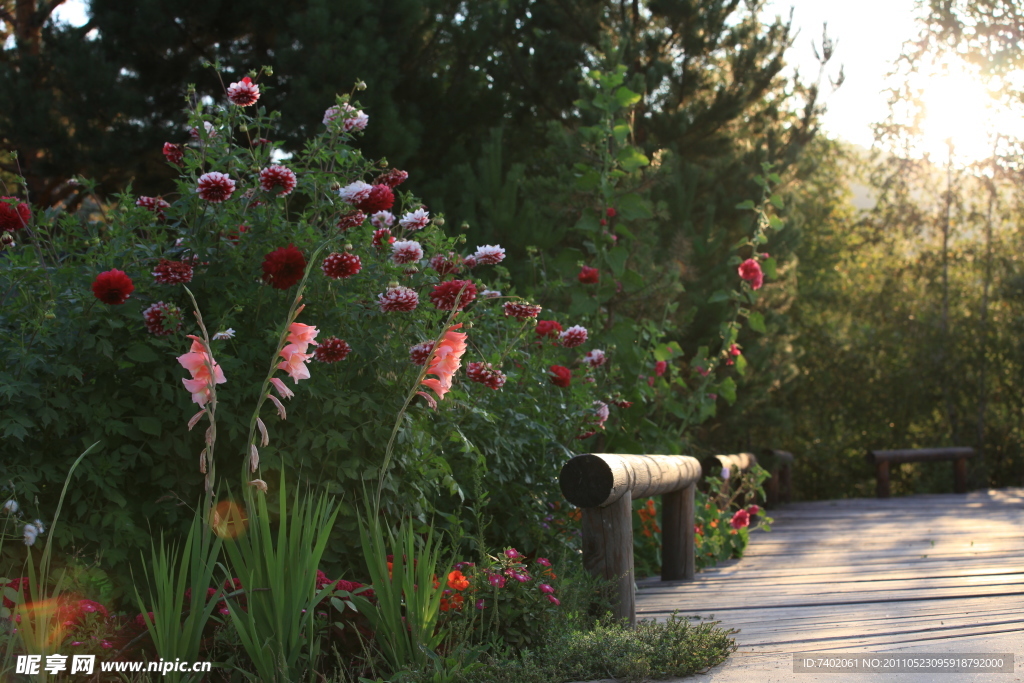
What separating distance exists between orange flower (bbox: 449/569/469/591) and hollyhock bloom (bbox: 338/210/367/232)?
133 cm

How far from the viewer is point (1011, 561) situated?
4758mm

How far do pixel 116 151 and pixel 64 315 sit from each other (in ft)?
13.6

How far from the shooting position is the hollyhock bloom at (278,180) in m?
3.09

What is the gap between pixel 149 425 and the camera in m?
2.80

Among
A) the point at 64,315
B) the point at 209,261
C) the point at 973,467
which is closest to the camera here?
the point at 64,315

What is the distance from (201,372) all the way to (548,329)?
6.81ft

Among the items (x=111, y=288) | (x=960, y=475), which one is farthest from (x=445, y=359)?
(x=960, y=475)

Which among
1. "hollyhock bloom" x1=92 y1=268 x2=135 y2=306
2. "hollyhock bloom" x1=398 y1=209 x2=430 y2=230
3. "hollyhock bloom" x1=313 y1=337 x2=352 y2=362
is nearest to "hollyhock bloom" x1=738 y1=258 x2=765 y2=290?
"hollyhock bloom" x1=398 y1=209 x2=430 y2=230

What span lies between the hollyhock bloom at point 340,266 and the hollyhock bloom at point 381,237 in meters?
0.40

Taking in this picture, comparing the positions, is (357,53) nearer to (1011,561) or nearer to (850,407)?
(1011,561)

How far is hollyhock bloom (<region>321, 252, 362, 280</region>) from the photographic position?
9.47 ft

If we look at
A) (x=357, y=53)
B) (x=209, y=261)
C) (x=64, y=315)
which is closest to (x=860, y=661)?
(x=209, y=261)

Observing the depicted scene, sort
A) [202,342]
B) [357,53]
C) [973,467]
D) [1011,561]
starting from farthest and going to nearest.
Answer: [973,467] → [357,53] → [1011,561] → [202,342]

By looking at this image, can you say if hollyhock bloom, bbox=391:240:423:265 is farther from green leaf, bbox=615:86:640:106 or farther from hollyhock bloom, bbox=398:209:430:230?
green leaf, bbox=615:86:640:106
